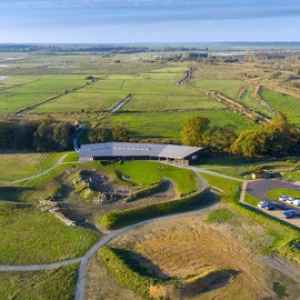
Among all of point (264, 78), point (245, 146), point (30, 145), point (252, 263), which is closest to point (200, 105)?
point (245, 146)

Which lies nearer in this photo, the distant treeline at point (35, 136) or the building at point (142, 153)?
the building at point (142, 153)

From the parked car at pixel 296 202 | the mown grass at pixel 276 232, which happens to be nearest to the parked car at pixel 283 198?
the parked car at pixel 296 202

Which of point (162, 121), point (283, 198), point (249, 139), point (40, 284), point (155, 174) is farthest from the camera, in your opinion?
point (162, 121)

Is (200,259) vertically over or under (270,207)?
under

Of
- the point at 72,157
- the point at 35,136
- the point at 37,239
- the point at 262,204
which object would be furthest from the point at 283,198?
the point at 35,136

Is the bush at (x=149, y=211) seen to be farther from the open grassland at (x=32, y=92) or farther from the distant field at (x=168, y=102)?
the open grassland at (x=32, y=92)

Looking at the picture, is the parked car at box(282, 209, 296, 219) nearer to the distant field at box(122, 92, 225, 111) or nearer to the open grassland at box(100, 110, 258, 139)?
the open grassland at box(100, 110, 258, 139)

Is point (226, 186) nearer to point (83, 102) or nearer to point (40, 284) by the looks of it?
point (40, 284)

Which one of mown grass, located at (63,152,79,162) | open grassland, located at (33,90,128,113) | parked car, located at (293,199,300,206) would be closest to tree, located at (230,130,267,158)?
parked car, located at (293,199,300,206)
